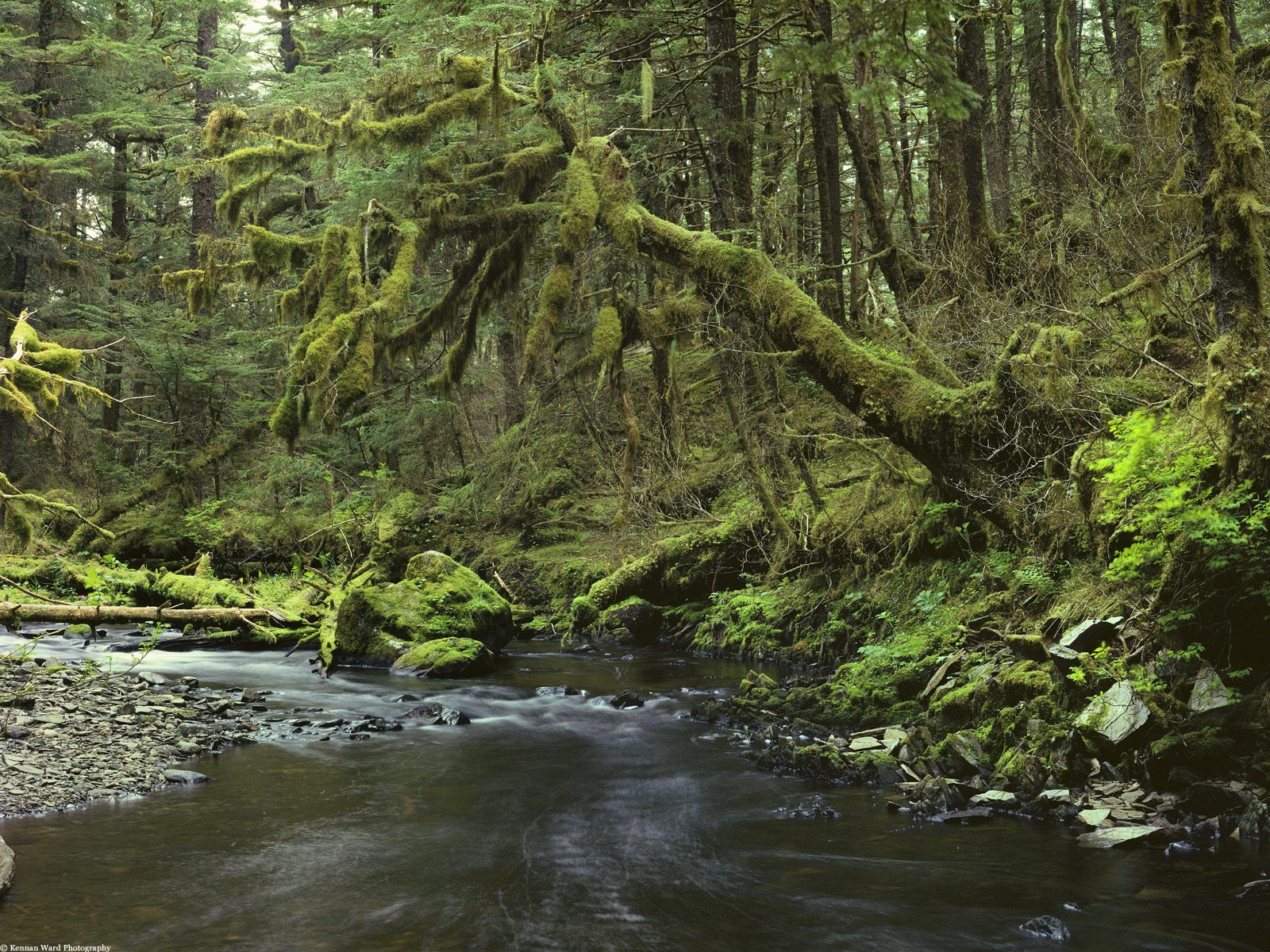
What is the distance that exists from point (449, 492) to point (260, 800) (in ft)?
42.9

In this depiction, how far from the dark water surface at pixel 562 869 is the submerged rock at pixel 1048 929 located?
7 cm

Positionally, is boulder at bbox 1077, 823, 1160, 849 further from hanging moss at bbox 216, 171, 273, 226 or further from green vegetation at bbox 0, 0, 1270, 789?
hanging moss at bbox 216, 171, 273, 226

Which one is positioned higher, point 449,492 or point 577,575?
point 449,492

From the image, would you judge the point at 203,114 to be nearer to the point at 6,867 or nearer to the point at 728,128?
the point at 728,128

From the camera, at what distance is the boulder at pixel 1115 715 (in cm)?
663

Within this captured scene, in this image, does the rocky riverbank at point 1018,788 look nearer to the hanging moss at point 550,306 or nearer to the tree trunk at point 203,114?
the hanging moss at point 550,306

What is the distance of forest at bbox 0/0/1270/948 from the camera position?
6.84m

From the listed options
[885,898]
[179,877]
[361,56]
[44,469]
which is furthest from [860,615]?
[44,469]

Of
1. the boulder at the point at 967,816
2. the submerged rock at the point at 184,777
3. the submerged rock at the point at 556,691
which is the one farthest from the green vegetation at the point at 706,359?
the submerged rock at the point at 184,777

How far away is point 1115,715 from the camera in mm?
6746

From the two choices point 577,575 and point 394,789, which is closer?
point 394,789

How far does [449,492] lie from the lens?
66.8 ft

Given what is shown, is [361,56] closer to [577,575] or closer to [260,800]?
[577,575]

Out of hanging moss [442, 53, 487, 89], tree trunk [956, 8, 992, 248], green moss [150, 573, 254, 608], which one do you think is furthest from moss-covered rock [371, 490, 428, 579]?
tree trunk [956, 8, 992, 248]
